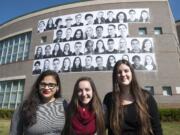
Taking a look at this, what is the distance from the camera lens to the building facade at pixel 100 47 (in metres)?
18.6

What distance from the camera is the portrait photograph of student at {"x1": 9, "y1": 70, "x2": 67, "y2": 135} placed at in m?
2.90

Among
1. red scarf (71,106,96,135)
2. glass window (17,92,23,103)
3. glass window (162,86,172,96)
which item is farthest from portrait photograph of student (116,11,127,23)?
red scarf (71,106,96,135)

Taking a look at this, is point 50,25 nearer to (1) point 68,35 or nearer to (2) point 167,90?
(1) point 68,35

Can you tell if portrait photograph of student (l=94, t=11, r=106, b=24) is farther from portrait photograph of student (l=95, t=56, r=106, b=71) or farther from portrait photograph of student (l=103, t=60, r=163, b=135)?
portrait photograph of student (l=103, t=60, r=163, b=135)

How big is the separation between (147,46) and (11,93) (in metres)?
14.4

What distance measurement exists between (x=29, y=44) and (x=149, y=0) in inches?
511

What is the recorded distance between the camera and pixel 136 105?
295 cm

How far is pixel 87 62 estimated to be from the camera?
19578mm

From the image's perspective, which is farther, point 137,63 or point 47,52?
point 47,52

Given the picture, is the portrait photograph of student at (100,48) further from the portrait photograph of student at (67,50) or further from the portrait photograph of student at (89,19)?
the portrait photograph of student at (67,50)

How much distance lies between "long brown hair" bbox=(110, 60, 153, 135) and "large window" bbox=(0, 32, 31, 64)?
841 inches

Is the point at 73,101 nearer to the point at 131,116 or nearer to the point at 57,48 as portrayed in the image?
the point at 131,116

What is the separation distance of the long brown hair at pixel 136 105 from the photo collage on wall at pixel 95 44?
623 inches

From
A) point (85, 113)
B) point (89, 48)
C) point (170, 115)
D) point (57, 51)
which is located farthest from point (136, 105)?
point (57, 51)
